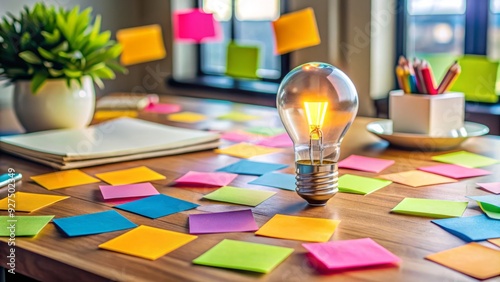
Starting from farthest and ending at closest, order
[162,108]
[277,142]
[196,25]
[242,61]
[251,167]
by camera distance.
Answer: [196,25] → [242,61] → [162,108] → [277,142] → [251,167]

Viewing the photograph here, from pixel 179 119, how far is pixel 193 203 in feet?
2.88

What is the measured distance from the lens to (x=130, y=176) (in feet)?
4.51

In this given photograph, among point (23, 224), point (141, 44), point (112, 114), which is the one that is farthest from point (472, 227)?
point (141, 44)

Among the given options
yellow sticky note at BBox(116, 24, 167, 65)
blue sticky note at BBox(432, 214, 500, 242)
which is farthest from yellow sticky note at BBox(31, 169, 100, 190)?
yellow sticky note at BBox(116, 24, 167, 65)

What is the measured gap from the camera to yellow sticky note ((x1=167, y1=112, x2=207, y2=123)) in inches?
79.0

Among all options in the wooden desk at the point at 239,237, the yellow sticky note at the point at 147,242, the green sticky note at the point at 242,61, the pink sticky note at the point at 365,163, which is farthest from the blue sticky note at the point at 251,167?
the green sticky note at the point at 242,61

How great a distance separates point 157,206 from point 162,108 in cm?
111

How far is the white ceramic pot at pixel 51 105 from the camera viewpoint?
1736 millimetres

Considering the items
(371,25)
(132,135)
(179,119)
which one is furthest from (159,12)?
(132,135)

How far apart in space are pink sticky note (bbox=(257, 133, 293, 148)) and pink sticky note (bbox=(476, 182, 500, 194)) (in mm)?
518

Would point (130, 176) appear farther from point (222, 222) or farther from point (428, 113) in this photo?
point (428, 113)

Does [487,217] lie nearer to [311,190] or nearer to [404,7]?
[311,190]

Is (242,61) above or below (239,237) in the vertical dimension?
above

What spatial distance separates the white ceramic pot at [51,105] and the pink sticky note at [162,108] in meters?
0.41
